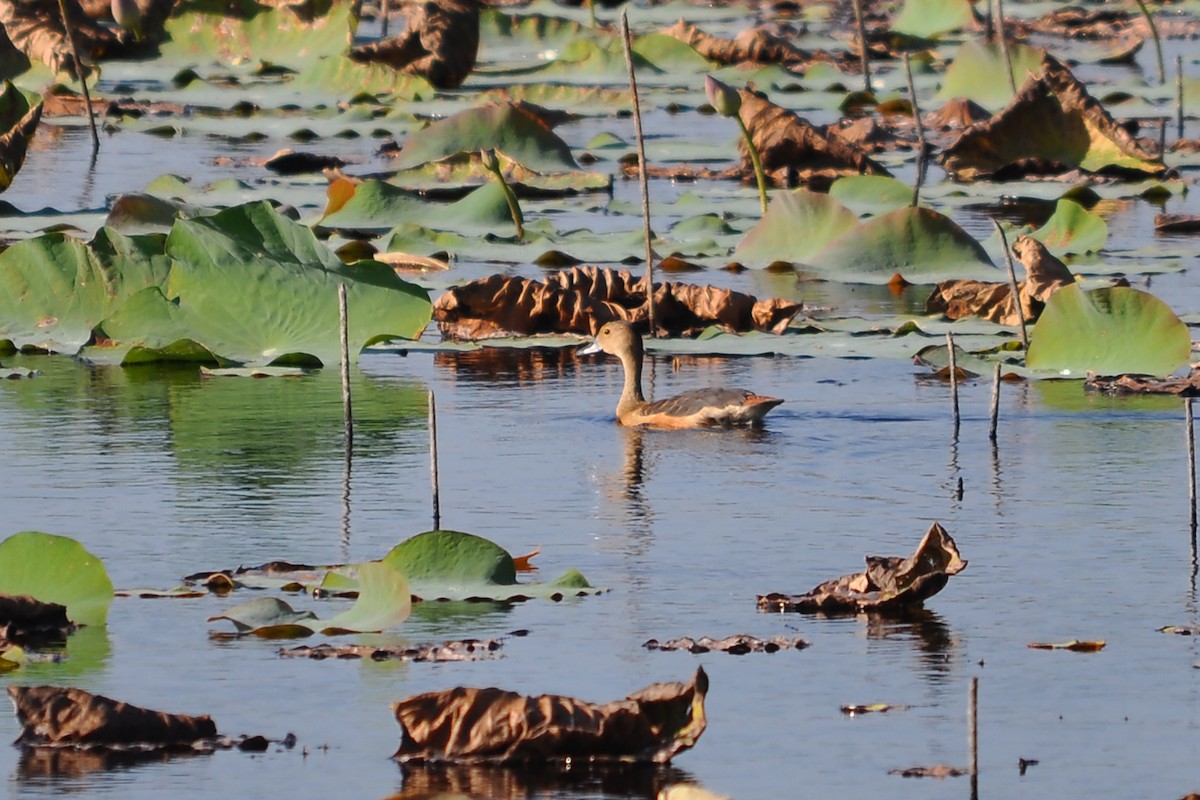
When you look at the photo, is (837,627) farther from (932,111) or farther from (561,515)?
(932,111)

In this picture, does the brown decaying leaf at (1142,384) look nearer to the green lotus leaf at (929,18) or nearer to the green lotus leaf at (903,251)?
the green lotus leaf at (903,251)

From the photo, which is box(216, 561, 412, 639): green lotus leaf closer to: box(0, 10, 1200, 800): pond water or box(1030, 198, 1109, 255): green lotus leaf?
box(0, 10, 1200, 800): pond water

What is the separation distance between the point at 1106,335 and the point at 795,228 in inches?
114

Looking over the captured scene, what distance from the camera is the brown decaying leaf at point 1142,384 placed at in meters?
Answer: 9.31

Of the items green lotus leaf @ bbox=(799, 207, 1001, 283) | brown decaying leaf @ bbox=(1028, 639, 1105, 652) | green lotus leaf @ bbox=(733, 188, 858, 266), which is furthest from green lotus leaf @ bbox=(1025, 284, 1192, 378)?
brown decaying leaf @ bbox=(1028, 639, 1105, 652)

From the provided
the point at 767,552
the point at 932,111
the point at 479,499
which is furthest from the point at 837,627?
the point at 932,111

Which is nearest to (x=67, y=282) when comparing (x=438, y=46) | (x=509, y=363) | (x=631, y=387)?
(x=509, y=363)

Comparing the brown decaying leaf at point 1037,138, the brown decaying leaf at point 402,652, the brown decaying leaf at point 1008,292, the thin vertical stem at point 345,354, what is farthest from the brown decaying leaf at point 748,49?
the brown decaying leaf at point 402,652

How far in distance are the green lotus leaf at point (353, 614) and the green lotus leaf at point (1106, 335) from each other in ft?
13.8

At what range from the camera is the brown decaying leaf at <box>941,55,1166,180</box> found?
15.4 metres

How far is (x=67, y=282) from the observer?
32.4ft

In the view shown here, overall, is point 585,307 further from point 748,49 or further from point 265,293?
point 748,49

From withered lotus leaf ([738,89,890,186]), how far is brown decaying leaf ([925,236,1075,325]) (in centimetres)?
422

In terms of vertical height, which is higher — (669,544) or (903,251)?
(903,251)
